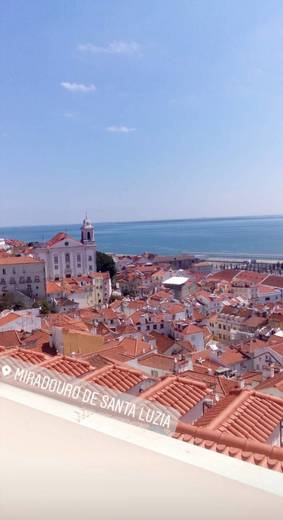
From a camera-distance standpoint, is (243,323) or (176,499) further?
(243,323)

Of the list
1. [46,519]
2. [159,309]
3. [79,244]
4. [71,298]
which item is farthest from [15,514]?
[79,244]

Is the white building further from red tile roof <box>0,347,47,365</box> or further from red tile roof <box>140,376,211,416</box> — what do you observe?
red tile roof <box>140,376,211,416</box>

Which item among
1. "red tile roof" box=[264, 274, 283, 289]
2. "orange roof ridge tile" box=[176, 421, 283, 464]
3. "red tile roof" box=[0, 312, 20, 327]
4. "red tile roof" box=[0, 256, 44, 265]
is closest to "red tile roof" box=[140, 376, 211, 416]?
"orange roof ridge tile" box=[176, 421, 283, 464]

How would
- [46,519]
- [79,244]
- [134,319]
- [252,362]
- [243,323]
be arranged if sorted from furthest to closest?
[79,244] → [243,323] → [134,319] → [252,362] → [46,519]

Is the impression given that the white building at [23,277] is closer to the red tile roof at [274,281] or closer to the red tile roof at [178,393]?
the red tile roof at [274,281]

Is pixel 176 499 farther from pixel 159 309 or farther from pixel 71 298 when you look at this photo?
pixel 71 298

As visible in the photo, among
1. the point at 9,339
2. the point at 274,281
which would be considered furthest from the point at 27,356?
the point at 274,281
